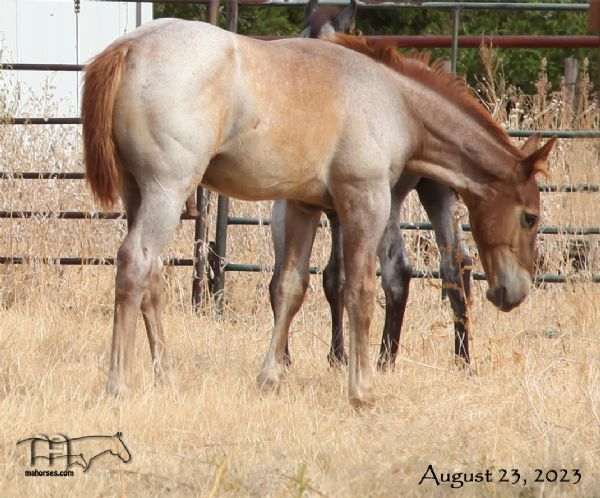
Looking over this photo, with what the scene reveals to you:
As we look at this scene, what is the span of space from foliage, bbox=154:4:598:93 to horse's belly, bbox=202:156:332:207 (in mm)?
12582

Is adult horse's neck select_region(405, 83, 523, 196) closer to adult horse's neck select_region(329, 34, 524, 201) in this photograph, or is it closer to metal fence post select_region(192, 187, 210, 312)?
adult horse's neck select_region(329, 34, 524, 201)

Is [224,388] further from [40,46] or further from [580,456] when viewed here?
[40,46]

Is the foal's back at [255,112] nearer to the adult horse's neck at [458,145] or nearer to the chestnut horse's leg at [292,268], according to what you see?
the adult horse's neck at [458,145]

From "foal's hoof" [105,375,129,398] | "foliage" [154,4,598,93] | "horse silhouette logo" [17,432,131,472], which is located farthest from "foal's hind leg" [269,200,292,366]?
"foliage" [154,4,598,93]

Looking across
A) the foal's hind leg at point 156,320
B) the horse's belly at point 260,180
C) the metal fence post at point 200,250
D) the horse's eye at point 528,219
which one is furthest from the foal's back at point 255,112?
the metal fence post at point 200,250

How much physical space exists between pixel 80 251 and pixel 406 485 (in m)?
4.27

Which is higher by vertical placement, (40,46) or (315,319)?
(40,46)

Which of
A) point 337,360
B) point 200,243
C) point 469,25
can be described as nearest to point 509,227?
point 337,360

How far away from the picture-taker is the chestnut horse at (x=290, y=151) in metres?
4.32

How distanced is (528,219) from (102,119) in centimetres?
210

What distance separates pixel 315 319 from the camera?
6.84m

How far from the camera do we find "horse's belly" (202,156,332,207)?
15.1 feet

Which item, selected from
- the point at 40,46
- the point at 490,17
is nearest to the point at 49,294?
the point at 40,46

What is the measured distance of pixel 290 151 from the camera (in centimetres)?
465
